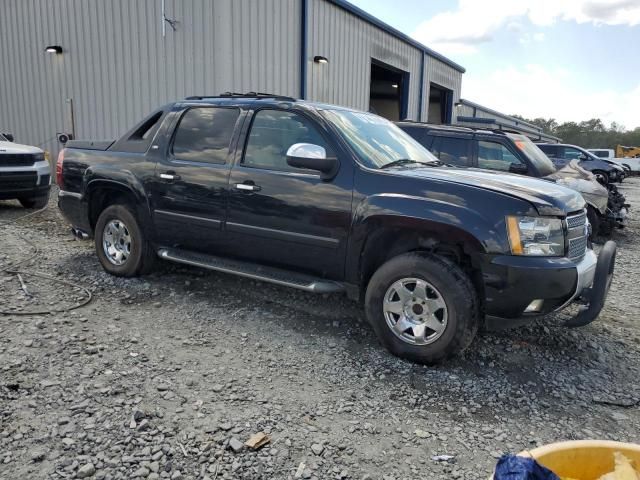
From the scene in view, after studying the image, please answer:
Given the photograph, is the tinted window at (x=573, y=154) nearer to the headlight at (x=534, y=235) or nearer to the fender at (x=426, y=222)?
the headlight at (x=534, y=235)

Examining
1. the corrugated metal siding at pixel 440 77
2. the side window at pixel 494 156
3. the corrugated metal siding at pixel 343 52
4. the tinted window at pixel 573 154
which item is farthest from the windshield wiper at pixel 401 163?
the corrugated metal siding at pixel 440 77

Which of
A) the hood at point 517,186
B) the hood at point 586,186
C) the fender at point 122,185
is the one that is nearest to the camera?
the hood at point 517,186

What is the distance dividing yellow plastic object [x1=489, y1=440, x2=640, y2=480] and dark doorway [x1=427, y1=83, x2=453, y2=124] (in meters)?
20.6

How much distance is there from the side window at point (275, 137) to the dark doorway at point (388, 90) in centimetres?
1169

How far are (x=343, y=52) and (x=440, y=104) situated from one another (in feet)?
36.8

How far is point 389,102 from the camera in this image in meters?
22.4

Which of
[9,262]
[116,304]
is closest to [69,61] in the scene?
[9,262]

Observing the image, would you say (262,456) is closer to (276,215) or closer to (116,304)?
(276,215)

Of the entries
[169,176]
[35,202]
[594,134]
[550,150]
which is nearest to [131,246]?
[169,176]

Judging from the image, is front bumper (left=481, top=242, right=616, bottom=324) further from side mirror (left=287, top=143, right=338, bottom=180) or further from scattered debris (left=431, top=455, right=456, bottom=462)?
side mirror (left=287, top=143, right=338, bottom=180)

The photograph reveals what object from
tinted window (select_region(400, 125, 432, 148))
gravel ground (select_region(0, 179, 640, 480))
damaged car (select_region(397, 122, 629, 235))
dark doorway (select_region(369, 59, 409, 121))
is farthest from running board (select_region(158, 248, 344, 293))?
dark doorway (select_region(369, 59, 409, 121))

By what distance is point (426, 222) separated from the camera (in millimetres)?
3492

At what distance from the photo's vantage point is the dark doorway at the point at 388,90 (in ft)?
57.2

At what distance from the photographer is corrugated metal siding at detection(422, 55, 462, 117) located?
18906 millimetres
